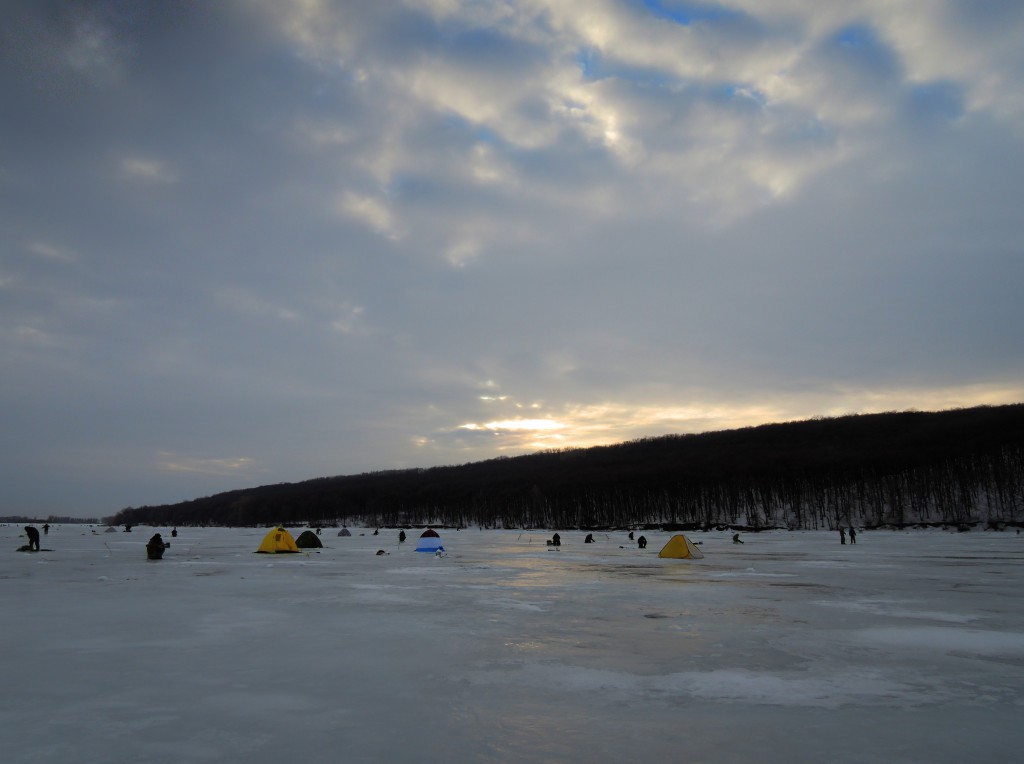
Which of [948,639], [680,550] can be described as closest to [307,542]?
[680,550]

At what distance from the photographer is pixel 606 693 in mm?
6207

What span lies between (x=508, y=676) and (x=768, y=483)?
111m

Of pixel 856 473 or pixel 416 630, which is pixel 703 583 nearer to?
pixel 416 630

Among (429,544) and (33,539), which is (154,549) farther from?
(429,544)

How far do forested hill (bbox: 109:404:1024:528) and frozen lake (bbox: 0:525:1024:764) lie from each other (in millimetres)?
76285

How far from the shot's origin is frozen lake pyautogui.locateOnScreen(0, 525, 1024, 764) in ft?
15.6

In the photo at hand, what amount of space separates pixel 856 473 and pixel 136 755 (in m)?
117

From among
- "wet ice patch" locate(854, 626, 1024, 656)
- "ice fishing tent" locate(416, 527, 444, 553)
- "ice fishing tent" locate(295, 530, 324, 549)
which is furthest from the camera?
"ice fishing tent" locate(295, 530, 324, 549)

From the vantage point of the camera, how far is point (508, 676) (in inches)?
272

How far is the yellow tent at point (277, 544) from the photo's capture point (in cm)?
3050

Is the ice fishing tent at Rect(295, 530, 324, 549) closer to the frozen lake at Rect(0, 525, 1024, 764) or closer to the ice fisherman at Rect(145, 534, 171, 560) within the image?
the ice fisherman at Rect(145, 534, 171, 560)

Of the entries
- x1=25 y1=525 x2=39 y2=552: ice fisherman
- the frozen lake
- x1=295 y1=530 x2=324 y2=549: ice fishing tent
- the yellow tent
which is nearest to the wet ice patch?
the frozen lake

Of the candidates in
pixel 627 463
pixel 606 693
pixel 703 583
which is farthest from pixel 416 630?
pixel 627 463

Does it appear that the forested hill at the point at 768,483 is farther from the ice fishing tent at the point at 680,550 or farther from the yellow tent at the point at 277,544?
the yellow tent at the point at 277,544
